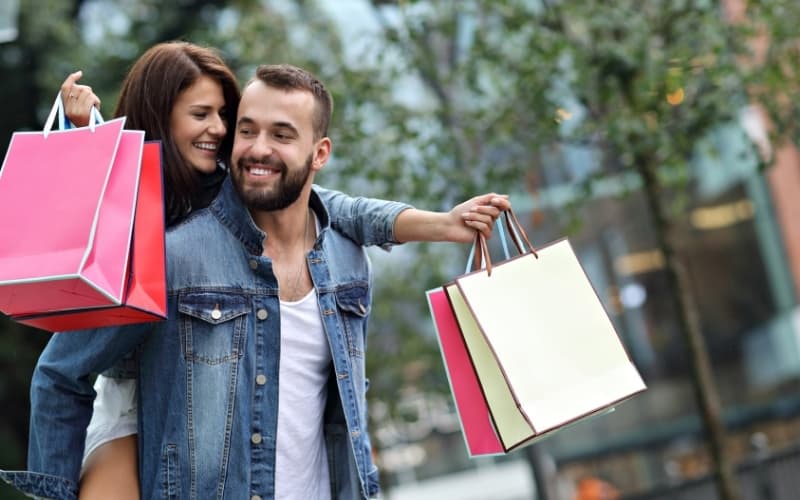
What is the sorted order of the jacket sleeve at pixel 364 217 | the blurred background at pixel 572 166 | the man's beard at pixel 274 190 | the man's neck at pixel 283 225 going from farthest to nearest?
the blurred background at pixel 572 166 < the jacket sleeve at pixel 364 217 < the man's neck at pixel 283 225 < the man's beard at pixel 274 190

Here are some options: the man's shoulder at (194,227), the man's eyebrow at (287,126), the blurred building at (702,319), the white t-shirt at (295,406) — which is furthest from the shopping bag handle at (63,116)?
the blurred building at (702,319)

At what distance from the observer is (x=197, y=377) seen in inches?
99.0

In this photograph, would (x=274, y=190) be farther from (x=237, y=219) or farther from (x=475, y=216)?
(x=475, y=216)

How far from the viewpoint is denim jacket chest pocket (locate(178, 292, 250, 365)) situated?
2527 mm

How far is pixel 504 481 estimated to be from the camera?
16.9m

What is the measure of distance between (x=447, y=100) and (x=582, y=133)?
1461 mm

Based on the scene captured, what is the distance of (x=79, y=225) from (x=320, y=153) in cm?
81

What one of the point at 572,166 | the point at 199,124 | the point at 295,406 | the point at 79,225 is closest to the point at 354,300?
the point at 295,406

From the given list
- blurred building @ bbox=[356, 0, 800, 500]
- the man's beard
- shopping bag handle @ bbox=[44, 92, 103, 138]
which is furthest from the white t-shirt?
blurred building @ bbox=[356, 0, 800, 500]

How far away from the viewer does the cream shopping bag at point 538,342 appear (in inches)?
→ 101

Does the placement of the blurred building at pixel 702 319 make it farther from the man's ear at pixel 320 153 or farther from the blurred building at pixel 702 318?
the man's ear at pixel 320 153

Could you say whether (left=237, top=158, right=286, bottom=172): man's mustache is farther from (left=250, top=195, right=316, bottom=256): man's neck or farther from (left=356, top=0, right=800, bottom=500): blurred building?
(left=356, top=0, right=800, bottom=500): blurred building

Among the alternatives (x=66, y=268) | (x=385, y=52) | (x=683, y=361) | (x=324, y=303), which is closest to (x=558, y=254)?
(x=324, y=303)

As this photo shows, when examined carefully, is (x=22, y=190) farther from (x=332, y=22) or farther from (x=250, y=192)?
(x=332, y=22)
